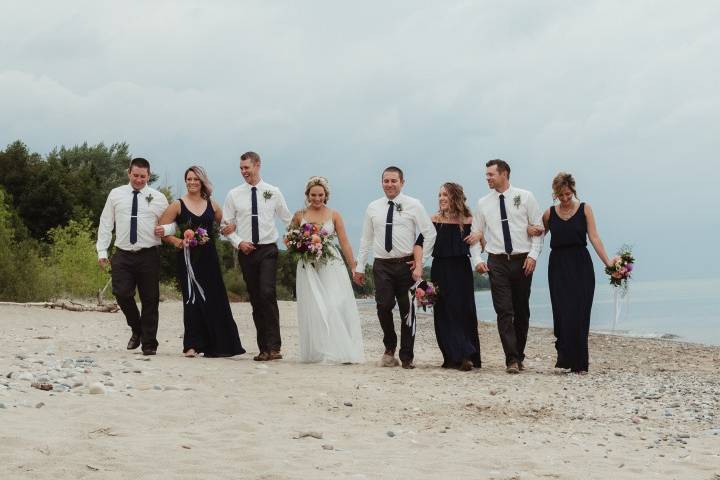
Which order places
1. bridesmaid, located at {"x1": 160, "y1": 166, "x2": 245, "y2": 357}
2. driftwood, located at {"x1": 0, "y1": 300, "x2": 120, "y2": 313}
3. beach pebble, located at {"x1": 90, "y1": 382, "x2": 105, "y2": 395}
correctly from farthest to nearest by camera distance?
1. driftwood, located at {"x1": 0, "y1": 300, "x2": 120, "y2": 313}
2. bridesmaid, located at {"x1": 160, "y1": 166, "x2": 245, "y2": 357}
3. beach pebble, located at {"x1": 90, "y1": 382, "x2": 105, "y2": 395}

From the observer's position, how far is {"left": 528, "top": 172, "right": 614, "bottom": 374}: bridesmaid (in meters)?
10.9

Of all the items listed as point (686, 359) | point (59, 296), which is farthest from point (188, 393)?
point (59, 296)

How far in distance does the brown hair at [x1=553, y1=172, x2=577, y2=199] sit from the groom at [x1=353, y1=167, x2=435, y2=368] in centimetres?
160

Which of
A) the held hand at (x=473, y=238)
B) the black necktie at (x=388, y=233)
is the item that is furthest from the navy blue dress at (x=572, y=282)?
the black necktie at (x=388, y=233)

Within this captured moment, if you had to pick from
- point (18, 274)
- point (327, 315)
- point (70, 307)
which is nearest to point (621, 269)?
point (327, 315)

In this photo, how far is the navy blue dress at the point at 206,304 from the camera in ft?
37.6

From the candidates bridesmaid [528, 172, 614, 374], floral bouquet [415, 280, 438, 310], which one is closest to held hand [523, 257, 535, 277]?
bridesmaid [528, 172, 614, 374]

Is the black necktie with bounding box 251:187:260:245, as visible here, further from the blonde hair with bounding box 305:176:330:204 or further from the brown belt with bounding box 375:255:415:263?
the brown belt with bounding box 375:255:415:263

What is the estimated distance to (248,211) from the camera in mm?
11281

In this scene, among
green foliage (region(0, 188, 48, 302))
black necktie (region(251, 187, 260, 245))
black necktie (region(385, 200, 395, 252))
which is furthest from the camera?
green foliage (region(0, 188, 48, 302))

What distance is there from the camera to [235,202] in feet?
37.2

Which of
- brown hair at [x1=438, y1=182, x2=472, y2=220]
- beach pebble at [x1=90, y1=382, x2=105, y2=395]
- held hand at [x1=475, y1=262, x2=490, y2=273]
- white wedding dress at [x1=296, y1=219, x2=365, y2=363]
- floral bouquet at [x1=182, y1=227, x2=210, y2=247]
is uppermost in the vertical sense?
brown hair at [x1=438, y1=182, x2=472, y2=220]

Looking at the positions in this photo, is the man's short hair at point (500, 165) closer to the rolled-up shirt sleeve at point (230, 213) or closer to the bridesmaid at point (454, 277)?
the bridesmaid at point (454, 277)

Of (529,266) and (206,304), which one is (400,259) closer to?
(529,266)
